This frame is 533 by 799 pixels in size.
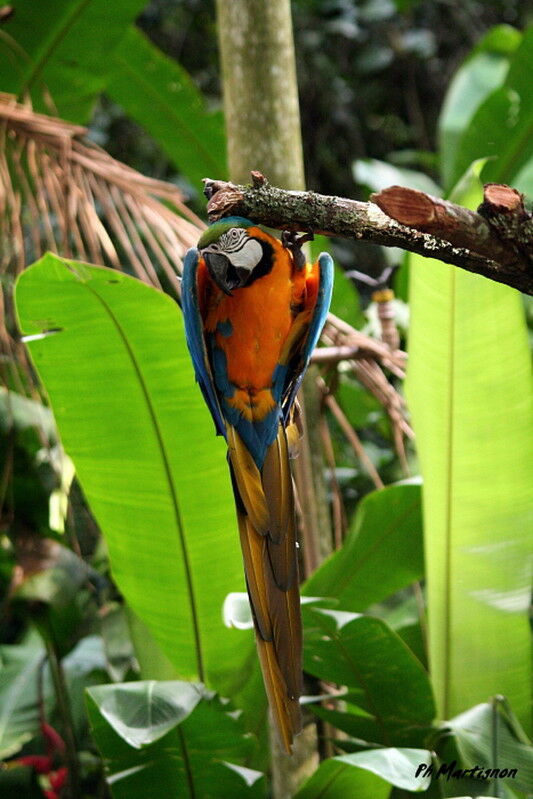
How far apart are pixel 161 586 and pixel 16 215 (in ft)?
1.73

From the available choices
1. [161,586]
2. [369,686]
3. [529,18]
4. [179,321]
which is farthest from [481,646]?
[529,18]

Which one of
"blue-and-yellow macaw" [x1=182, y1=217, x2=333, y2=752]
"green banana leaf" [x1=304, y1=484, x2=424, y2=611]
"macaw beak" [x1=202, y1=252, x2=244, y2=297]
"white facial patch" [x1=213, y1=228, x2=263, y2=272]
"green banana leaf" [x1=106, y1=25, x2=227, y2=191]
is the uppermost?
"green banana leaf" [x1=106, y1=25, x2=227, y2=191]

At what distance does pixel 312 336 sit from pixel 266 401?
0.22 feet

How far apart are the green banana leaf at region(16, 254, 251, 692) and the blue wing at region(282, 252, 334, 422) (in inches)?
10.7

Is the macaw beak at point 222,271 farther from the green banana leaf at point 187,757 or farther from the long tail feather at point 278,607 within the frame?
the green banana leaf at point 187,757

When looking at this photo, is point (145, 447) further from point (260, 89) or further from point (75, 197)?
point (260, 89)

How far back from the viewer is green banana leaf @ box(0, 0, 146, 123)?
1655 mm

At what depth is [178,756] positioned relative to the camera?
42.3 inches

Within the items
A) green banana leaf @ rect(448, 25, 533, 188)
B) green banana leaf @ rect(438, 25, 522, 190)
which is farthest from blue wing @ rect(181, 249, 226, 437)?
green banana leaf @ rect(438, 25, 522, 190)

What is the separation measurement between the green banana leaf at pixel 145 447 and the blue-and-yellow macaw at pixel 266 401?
0.83ft

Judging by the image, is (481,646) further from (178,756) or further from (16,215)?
(16,215)

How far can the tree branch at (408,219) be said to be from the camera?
1.90 feet

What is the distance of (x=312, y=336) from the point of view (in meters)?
0.73
